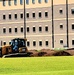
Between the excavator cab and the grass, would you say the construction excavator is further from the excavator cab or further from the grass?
the grass

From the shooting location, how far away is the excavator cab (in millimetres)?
47125

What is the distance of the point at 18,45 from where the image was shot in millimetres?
47188

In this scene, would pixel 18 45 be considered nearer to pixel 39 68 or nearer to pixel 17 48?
pixel 17 48

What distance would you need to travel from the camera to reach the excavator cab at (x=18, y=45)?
47.1 meters

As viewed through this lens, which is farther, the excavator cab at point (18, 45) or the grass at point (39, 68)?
the excavator cab at point (18, 45)

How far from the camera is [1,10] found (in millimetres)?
87188

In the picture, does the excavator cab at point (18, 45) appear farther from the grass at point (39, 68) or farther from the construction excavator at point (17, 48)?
the grass at point (39, 68)

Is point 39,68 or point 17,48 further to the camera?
point 17,48

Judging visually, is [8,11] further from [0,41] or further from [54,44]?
[54,44]

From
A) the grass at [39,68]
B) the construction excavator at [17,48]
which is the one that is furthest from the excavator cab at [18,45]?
the grass at [39,68]

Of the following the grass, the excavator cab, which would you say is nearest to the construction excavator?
the excavator cab

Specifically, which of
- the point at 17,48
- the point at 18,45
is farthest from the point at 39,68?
the point at 17,48

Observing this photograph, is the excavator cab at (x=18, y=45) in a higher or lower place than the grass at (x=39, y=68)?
higher

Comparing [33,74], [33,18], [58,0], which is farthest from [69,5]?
[33,74]
